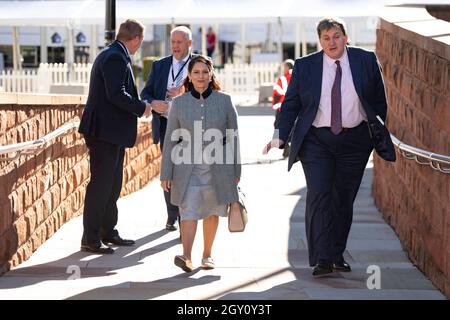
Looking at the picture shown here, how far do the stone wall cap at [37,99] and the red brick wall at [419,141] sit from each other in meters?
2.75

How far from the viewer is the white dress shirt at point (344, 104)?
8133 mm

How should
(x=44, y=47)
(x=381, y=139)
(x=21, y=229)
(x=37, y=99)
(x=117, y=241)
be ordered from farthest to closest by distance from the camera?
(x=44, y=47) → (x=117, y=241) → (x=37, y=99) → (x=21, y=229) → (x=381, y=139)

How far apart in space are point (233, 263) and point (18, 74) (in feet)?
73.0

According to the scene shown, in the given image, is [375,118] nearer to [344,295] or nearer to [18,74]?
[344,295]

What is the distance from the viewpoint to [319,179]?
8.17 m

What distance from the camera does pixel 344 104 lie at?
8.13m

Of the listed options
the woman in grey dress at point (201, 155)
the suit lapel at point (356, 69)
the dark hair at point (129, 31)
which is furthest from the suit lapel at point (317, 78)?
the dark hair at point (129, 31)

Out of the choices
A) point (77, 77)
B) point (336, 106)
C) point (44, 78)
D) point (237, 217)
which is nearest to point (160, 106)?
point (237, 217)

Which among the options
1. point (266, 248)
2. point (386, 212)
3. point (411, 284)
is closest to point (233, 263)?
point (266, 248)

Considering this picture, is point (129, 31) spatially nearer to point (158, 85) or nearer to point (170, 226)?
point (158, 85)

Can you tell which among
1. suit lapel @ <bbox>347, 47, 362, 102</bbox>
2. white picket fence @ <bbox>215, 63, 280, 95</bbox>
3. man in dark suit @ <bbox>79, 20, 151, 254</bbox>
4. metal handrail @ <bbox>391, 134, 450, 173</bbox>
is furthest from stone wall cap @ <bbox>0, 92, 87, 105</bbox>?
white picket fence @ <bbox>215, 63, 280, 95</bbox>

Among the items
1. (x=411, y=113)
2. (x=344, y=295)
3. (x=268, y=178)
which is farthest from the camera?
(x=268, y=178)

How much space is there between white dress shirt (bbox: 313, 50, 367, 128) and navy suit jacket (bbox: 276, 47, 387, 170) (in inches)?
1.5

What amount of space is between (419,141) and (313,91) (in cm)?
106
